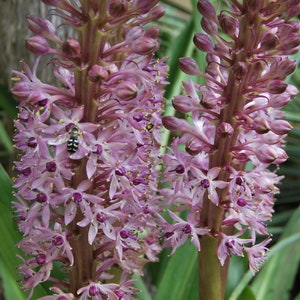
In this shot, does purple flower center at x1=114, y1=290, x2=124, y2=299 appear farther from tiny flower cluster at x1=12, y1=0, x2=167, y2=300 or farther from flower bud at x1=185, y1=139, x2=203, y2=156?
flower bud at x1=185, y1=139, x2=203, y2=156

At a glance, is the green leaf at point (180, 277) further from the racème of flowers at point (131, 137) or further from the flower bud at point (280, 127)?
the flower bud at point (280, 127)

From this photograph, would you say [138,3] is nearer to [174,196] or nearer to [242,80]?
[242,80]

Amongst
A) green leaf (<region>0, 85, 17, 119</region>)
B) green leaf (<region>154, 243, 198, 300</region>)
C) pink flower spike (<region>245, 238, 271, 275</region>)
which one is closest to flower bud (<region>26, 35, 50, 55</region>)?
pink flower spike (<region>245, 238, 271, 275</region>)

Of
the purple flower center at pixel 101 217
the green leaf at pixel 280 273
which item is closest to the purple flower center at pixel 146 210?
the purple flower center at pixel 101 217

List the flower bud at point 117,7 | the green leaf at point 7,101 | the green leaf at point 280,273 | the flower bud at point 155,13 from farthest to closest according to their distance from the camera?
the green leaf at point 7,101
the green leaf at point 280,273
the flower bud at point 155,13
the flower bud at point 117,7

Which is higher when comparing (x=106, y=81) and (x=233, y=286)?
(x=106, y=81)

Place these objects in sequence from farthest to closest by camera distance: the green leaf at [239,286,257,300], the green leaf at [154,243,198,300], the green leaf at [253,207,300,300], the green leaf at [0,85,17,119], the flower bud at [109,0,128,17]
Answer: the green leaf at [0,85,17,119] < the green leaf at [253,207,300,300] < the green leaf at [154,243,198,300] < the green leaf at [239,286,257,300] < the flower bud at [109,0,128,17]

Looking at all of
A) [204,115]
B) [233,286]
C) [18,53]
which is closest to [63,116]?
[204,115]
